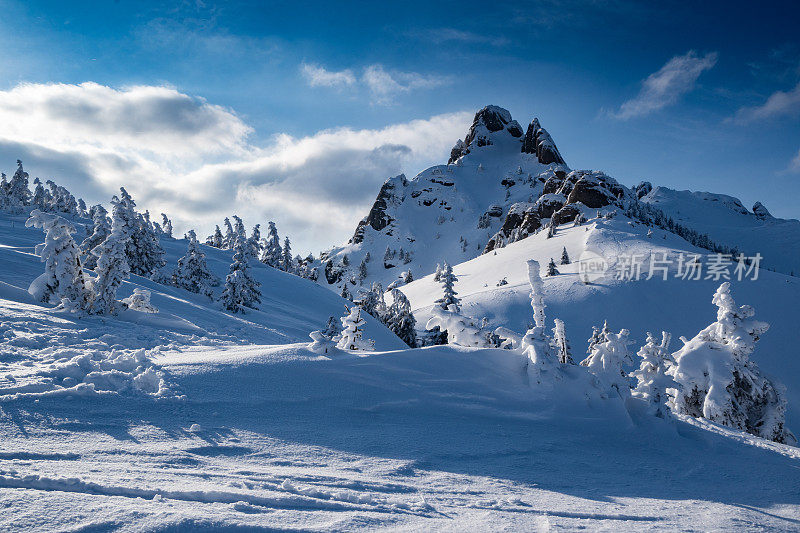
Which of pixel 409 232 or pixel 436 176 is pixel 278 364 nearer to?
pixel 409 232

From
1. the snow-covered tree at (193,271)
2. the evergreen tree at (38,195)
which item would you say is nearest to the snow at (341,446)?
the snow-covered tree at (193,271)

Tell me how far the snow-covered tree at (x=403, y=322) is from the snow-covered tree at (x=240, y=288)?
12194 millimetres

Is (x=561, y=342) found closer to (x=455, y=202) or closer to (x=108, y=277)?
(x=108, y=277)

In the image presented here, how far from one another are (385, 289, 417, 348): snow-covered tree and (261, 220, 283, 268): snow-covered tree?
40563 millimetres

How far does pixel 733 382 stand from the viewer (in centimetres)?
1759

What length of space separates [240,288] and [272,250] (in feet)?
154

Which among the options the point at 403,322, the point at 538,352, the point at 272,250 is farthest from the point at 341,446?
the point at 272,250

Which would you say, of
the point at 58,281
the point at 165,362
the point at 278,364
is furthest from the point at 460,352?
the point at 58,281

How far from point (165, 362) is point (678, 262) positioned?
62.2 metres

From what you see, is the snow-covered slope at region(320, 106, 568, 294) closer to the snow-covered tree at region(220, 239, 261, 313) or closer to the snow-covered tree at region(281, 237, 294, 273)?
the snow-covered tree at region(281, 237, 294, 273)

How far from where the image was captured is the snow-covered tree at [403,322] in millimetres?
34766

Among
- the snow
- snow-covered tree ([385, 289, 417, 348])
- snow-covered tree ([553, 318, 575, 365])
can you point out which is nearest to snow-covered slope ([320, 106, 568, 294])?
snow-covered tree ([385, 289, 417, 348])

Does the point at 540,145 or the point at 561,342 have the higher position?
the point at 540,145

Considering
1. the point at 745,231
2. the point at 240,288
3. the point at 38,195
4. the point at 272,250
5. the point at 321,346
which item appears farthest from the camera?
the point at 745,231
